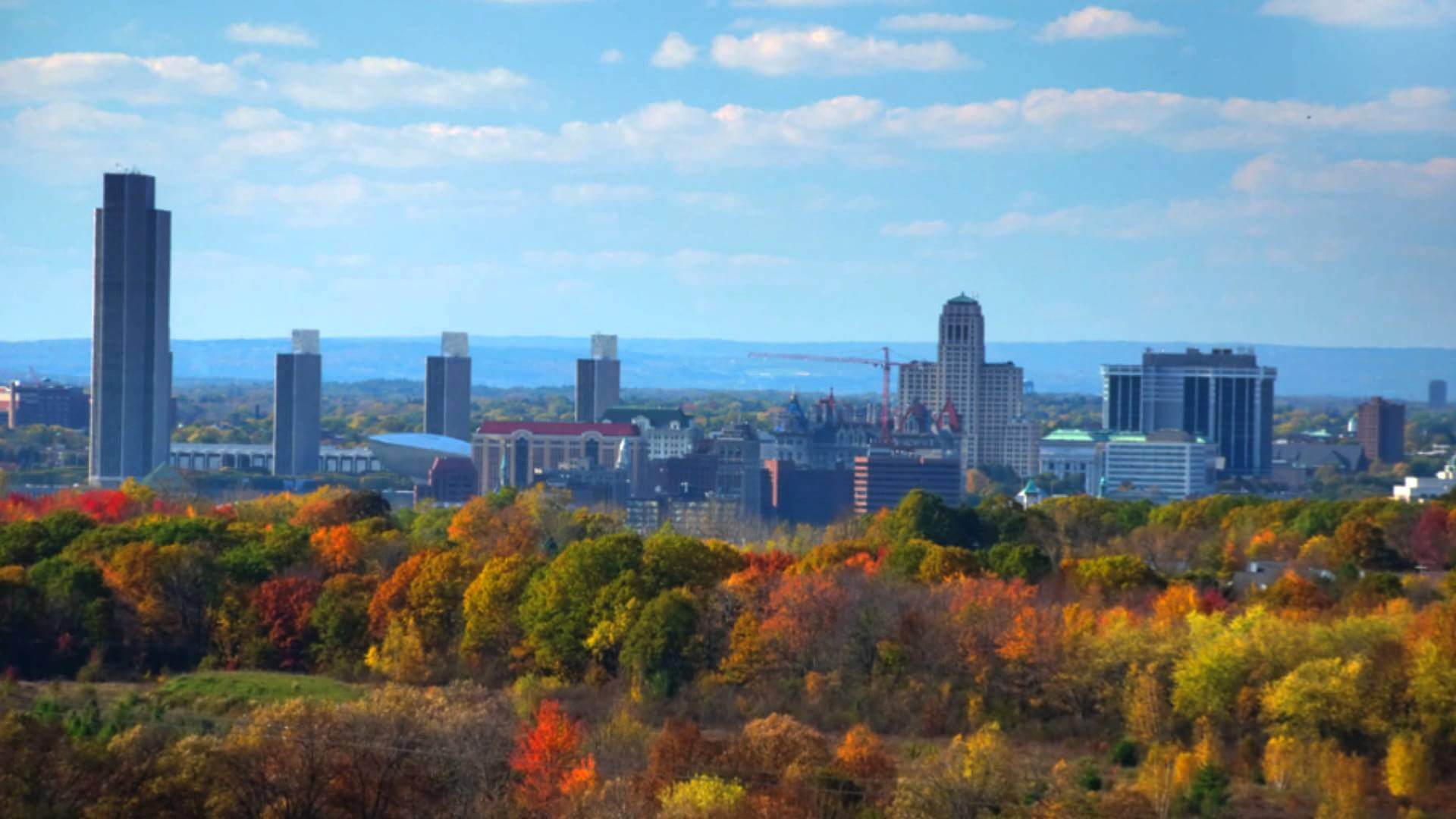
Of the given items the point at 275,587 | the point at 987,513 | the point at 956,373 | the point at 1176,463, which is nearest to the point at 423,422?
the point at 956,373

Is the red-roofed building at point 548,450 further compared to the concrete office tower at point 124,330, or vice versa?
the red-roofed building at point 548,450

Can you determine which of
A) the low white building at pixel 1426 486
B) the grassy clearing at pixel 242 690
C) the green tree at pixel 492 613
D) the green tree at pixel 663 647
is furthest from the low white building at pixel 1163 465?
the grassy clearing at pixel 242 690

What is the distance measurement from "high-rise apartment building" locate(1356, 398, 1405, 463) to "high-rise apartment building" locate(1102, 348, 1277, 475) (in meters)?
5.57

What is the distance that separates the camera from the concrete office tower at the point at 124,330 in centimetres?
10881

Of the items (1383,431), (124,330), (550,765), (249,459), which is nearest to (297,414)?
(249,459)

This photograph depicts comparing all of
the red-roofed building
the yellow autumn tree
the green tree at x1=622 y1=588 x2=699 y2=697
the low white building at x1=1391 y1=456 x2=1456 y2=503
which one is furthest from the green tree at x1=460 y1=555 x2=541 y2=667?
the red-roofed building

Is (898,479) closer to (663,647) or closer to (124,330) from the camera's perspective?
(124,330)


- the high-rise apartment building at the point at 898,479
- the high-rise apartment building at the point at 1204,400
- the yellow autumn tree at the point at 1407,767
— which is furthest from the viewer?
the high-rise apartment building at the point at 1204,400

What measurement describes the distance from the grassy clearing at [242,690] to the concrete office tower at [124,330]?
7442 cm

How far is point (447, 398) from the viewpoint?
140875 mm

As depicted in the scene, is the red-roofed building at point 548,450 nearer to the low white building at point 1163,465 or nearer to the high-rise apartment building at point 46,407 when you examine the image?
the low white building at point 1163,465

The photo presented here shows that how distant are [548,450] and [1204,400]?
44.0 m

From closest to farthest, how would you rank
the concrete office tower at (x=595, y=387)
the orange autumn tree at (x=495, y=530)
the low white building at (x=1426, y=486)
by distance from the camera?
the orange autumn tree at (x=495, y=530) < the low white building at (x=1426, y=486) < the concrete office tower at (x=595, y=387)

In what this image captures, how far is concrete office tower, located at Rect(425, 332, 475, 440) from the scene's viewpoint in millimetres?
139250
